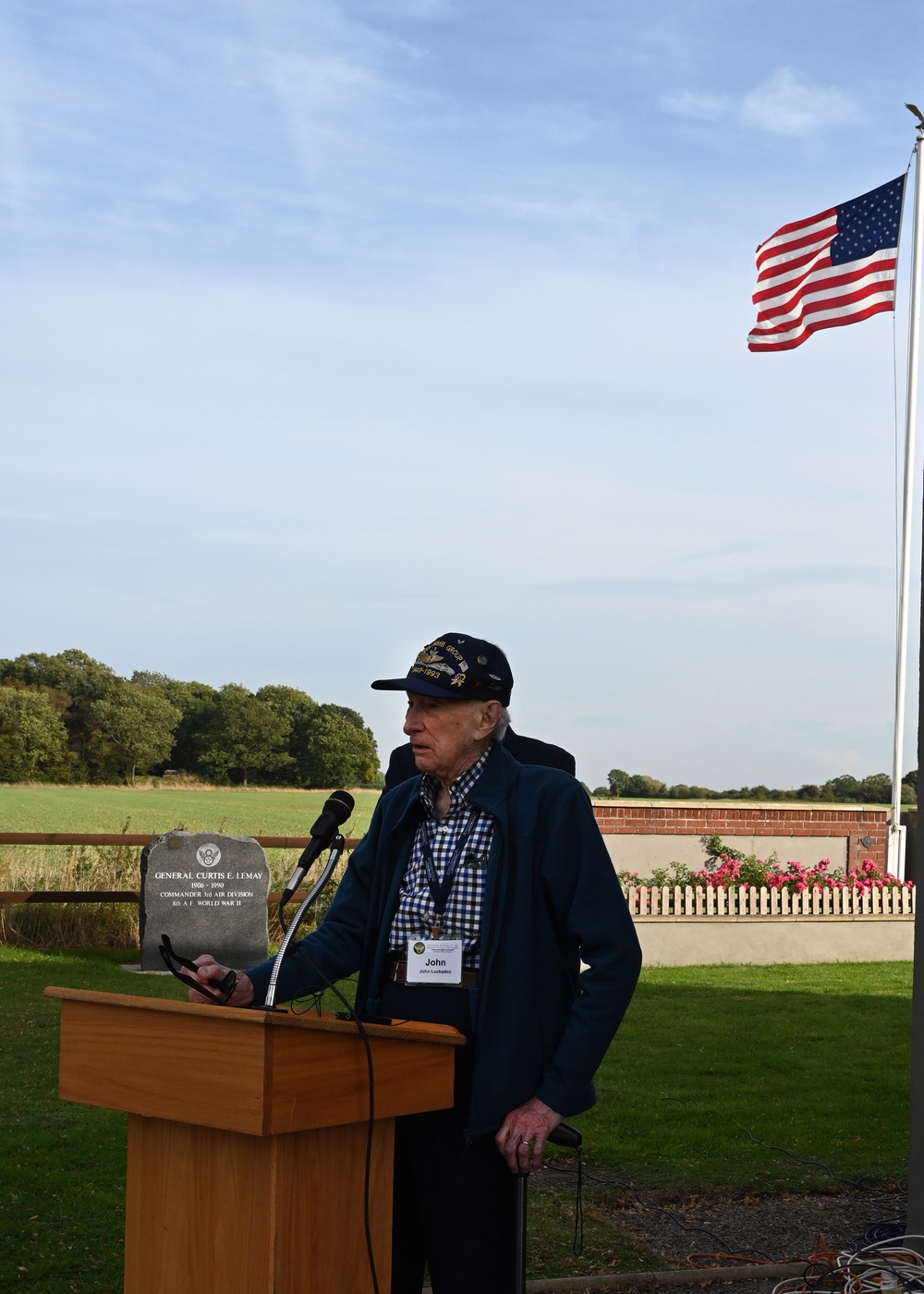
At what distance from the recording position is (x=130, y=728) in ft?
155

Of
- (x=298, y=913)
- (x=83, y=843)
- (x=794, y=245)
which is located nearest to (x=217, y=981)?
(x=298, y=913)

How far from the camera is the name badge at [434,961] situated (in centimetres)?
344

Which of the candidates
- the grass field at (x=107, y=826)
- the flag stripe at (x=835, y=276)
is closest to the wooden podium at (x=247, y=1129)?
the grass field at (x=107, y=826)

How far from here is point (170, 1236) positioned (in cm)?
298

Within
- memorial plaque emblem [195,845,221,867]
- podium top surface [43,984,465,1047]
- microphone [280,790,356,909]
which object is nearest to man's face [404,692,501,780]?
microphone [280,790,356,909]

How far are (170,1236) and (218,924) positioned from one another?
11.8m

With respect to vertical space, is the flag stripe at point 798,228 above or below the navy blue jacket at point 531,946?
above

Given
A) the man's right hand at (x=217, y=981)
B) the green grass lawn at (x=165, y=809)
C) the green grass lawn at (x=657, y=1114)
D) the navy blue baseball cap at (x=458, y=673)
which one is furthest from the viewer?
the green grass lawn at (x=165, y=809)

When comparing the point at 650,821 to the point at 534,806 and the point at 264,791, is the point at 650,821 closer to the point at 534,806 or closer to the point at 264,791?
the point at 534,806

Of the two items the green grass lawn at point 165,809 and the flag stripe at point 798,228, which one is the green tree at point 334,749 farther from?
the flag stripe at point 798,228

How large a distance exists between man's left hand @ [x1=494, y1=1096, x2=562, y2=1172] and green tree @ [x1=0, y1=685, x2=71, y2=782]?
145ft

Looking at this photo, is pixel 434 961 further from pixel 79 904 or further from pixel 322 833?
pixel 79 904

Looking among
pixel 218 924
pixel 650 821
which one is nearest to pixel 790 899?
pixel 650 821

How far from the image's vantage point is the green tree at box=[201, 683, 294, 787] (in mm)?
46500
